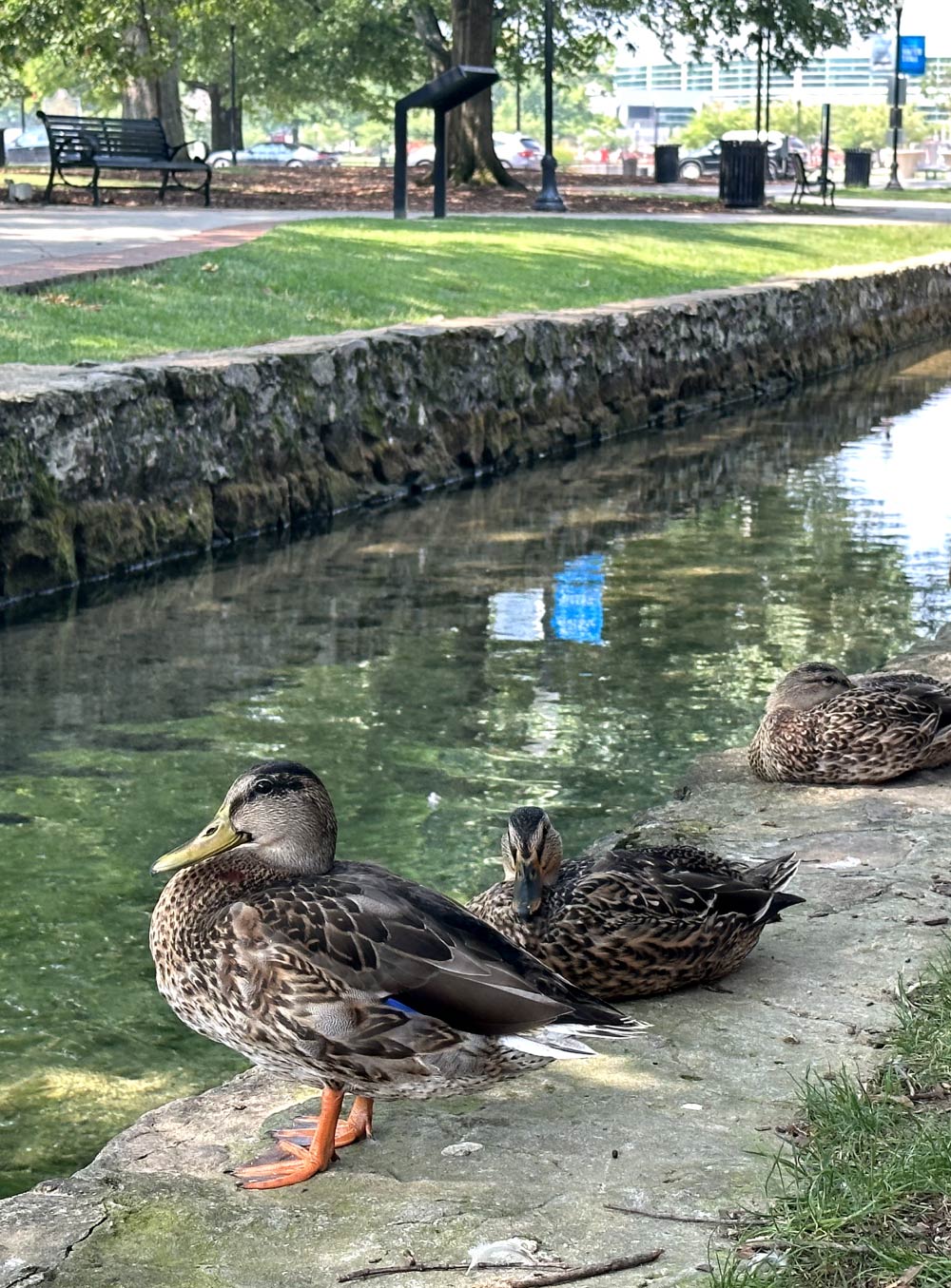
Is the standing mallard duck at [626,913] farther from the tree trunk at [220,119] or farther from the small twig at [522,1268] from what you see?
the tree trunk at [220,119]

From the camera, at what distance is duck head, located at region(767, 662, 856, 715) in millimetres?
6824

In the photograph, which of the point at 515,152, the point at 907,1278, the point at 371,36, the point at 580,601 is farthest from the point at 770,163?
the point at 907,1278

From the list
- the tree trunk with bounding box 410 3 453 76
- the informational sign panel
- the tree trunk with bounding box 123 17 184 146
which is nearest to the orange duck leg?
the tree trunk with bounding box 410 3 453 76

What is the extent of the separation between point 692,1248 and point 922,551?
29.3 ft

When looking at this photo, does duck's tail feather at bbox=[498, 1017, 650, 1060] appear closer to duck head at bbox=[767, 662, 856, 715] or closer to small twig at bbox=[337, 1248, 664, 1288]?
small twig at bbox=[337, 1248, 664, 1288]

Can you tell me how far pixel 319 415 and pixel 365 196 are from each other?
61.1 ft

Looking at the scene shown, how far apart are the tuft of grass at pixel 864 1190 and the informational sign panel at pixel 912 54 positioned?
51274mm

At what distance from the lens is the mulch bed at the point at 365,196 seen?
87.9ft

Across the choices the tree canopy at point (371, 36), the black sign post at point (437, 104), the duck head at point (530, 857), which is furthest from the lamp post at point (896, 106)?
the duck head at point (530, 857)

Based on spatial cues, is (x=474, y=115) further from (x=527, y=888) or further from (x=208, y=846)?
(x=208, y=846)

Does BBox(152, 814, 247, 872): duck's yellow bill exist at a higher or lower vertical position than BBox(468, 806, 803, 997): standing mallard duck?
higher

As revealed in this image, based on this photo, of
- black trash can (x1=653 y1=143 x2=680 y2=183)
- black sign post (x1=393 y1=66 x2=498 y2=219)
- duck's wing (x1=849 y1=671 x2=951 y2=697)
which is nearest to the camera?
duck's wing (x1=849 y1=671 x2=951 y2=697)

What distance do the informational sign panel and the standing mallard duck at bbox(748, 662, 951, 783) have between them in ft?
158

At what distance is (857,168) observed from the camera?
162 feet
